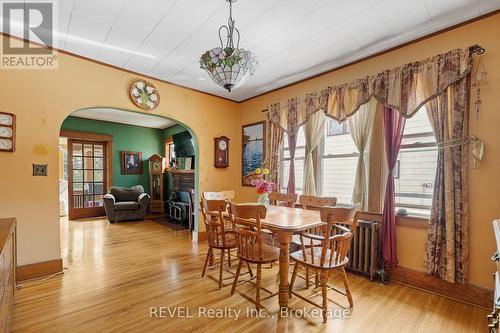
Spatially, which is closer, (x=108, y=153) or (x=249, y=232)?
(x=249, y=232)

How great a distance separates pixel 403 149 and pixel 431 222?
0.82 metres

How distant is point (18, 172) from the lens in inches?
103

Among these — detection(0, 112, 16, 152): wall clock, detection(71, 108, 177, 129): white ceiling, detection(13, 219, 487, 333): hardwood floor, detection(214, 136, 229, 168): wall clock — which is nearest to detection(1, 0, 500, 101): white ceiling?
detection(0, 112, 16, 152): wall clock

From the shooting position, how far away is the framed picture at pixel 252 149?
4352mm

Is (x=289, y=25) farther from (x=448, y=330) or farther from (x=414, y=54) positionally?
(x=448, y=330)

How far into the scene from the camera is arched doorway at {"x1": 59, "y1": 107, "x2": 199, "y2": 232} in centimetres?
606

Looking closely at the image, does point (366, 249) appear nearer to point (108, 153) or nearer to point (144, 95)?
point (144, 95)

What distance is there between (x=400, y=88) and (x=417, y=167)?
2.89 feet

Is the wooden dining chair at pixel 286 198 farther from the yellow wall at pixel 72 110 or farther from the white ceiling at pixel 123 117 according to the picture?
the white ceiling at pixel 123 117

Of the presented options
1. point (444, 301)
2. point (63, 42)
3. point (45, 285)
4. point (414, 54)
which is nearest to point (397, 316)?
point (444, 301)

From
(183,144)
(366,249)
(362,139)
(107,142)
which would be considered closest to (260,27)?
(362,139)

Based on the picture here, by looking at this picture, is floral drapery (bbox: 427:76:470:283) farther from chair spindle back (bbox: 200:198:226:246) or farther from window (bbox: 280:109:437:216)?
chair spindle back (bbox: 200:198:226:246)

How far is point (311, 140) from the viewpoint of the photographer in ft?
11.7

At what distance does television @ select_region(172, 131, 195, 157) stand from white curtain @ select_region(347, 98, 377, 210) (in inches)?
156
